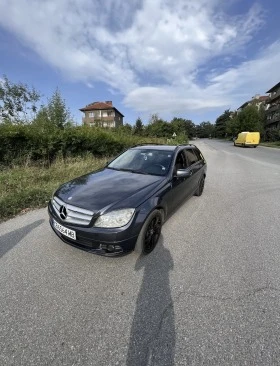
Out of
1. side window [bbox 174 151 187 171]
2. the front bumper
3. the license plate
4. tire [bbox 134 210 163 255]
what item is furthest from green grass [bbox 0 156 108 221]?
side window [bbox 174 151 187 171]

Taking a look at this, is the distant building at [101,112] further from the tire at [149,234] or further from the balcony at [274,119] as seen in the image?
the tire at [149,234]

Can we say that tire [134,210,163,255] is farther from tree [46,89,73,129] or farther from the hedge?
tree [46,89,73,129]

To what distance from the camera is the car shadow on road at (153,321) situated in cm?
166

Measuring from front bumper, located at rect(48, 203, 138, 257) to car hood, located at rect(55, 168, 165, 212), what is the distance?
27 cm

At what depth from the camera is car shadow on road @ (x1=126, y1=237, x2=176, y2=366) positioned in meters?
1.66

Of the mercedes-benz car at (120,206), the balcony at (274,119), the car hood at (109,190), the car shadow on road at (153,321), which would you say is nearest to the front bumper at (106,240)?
the mercedes-benz car at (120,206)

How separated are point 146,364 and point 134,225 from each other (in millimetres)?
1309

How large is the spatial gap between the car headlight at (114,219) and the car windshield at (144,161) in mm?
1284

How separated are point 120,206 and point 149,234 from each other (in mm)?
678

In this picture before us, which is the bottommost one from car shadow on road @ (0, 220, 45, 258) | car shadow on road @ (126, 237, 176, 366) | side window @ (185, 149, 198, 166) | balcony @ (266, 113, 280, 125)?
car shadow on road @ (0, 220, 45, 258)

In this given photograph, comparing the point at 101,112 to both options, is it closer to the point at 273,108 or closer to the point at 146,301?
the point at 273,108

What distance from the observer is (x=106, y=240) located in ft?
8.07

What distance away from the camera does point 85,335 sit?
1824mm

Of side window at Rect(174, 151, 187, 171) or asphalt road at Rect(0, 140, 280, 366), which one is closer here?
asphalt road at Rect(0, 140, 280, 366)
